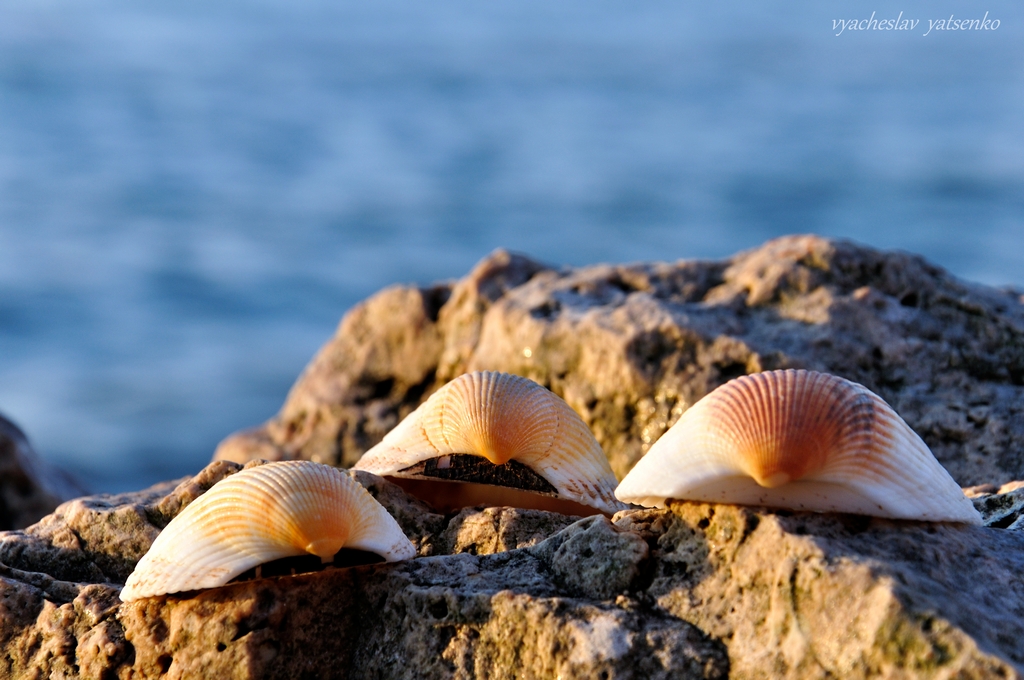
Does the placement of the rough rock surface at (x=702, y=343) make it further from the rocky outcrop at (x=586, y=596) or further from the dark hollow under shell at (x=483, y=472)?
the dark hollow under shell at (x=483, y=472)

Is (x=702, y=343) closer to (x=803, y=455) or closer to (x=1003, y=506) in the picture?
(x=1003, y=506)

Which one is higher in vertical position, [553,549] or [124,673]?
[553,549]

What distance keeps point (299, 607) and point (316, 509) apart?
0.27 m

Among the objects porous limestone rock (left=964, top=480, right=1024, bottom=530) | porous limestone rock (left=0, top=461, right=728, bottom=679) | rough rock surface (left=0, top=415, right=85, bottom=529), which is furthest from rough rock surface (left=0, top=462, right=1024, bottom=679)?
rough rock surface (left=0, top=415, right=85, bottom=529)

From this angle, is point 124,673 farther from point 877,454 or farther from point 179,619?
point 877,454

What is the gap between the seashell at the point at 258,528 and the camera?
2.48 m

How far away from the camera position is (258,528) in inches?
98.2

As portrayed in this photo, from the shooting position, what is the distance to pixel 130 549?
303 centimetres

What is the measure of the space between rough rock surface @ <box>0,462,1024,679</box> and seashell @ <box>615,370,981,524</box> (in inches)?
2.2

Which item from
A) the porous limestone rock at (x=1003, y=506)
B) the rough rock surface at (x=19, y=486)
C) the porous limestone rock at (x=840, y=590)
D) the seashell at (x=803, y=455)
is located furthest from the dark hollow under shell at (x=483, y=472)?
the rough rock surface at (x=19, y=486)

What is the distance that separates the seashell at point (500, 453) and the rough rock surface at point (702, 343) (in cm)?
124

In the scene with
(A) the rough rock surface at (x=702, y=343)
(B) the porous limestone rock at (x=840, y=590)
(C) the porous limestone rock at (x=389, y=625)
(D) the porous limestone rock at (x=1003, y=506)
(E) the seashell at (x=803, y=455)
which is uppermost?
(A) the rough rock surface at (x=702, y=343)

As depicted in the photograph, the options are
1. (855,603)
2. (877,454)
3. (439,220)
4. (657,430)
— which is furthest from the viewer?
(439,220)

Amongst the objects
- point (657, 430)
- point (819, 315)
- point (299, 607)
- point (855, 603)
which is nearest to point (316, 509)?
point (299, 607)
